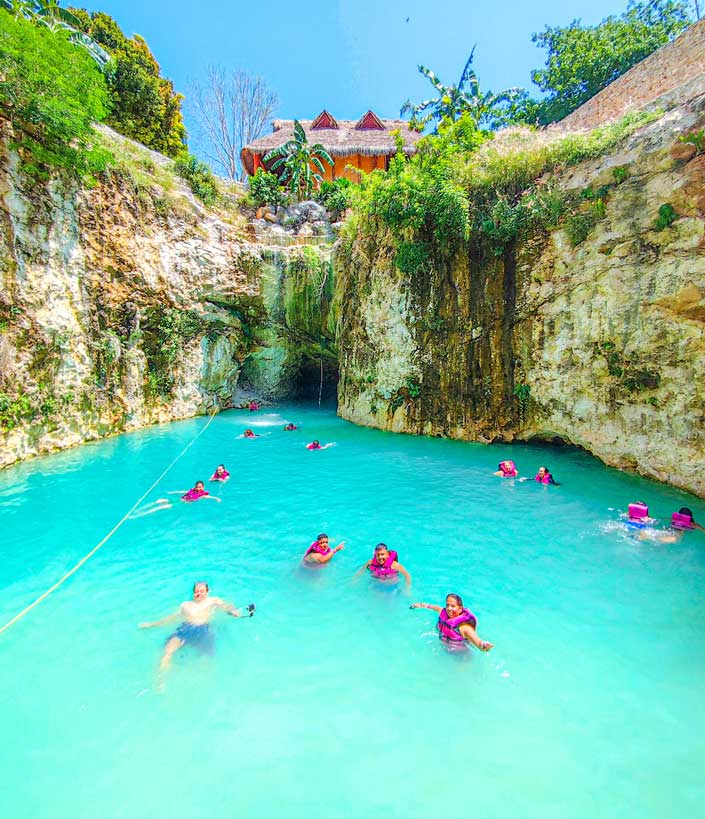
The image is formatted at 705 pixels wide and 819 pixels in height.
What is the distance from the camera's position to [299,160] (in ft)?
88.7

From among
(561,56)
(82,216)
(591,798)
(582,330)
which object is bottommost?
(591,798)

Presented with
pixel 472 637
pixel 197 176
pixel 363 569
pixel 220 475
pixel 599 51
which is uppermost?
pixel 599 51

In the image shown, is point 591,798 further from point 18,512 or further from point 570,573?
point 18,512

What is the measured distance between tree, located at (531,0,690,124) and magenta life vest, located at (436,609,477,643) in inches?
1380

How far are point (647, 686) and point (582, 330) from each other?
9797 millimetres

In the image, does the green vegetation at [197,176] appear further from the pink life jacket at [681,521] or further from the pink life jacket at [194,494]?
the pink life jacket at [681,521]

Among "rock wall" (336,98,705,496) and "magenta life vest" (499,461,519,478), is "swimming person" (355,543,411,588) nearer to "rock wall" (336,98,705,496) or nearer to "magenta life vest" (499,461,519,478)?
"magenta life vest" (499,461,519,478)

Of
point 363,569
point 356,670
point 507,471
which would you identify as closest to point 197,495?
point 363,569

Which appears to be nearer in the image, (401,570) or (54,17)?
(401,570)

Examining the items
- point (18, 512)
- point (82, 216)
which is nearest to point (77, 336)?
point (82, 216)

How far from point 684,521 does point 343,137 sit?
109 ft

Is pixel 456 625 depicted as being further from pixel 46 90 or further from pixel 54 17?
pixel 54 17

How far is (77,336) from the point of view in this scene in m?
14.9

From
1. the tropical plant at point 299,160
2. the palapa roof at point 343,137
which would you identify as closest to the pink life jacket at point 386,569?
the tropical plant at point 299,160
